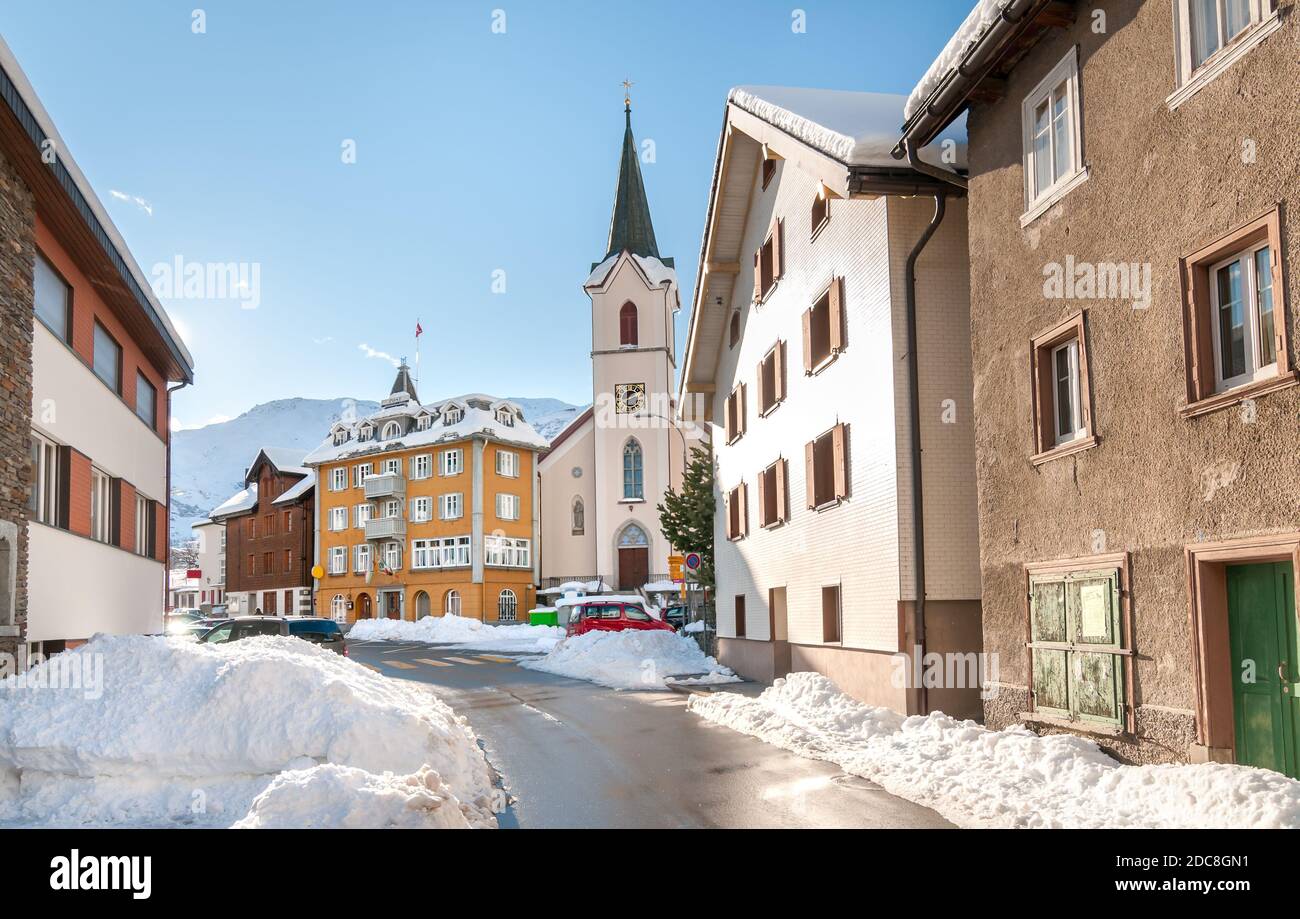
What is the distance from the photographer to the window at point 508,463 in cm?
5988

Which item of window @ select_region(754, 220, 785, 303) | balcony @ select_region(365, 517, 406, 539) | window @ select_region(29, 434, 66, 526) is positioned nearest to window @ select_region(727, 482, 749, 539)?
window @ select_region(754, 220, 785, 303)

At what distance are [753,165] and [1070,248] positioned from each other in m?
12.9

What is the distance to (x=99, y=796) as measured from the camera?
327 inches

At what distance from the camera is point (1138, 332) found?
31.5 feet

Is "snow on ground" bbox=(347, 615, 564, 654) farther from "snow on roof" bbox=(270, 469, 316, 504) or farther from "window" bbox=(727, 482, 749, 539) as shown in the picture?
"snow on roof" bbox=(270, 469, 316, 504)

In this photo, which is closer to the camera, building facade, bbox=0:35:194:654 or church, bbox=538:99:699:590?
building facade, bbox=0:35:194:654

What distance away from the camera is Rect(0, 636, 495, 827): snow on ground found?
8.20 m

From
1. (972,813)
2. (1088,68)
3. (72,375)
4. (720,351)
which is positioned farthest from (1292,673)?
(720,351)

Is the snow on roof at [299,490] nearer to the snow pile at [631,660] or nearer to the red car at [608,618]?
the red car at [608,618]

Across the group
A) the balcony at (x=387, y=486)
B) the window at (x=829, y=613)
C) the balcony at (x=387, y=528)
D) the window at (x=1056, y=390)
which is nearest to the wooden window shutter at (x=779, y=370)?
the window at (x=829, y=613)

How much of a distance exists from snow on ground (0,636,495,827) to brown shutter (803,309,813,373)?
33.8ft

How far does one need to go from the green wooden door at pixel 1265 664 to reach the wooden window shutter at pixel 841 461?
26.5 feet

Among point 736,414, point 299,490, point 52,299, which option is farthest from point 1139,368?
point 299,490

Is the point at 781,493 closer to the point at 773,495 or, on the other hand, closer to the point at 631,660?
the point at 773,495
